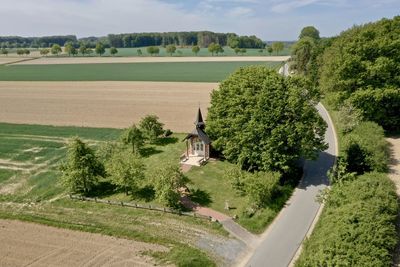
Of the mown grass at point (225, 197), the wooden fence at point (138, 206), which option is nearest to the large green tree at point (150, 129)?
the mown grass at point (225, 197)

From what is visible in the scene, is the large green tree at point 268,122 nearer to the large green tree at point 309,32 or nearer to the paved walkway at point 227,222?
the paved walkway at point 227,222

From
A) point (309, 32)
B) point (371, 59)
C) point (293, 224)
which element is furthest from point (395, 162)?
point (309, 32)

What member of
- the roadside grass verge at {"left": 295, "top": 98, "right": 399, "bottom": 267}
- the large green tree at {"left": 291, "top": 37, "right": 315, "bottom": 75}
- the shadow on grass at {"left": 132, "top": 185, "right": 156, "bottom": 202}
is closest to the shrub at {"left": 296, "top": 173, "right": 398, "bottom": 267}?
the roadside grass verge at {"left": 295, "top": 98, "right": 399, "bottom": 267}

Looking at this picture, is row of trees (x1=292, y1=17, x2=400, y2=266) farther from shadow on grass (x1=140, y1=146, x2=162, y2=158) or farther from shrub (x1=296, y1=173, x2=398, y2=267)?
shadow on grass (x1=140, y1=146, x2=162, y2=158)

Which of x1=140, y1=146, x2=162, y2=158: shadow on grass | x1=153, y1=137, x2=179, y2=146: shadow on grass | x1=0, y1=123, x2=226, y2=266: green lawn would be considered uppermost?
x1=153, y1=137, x2=179, y2=146: shadow on grass

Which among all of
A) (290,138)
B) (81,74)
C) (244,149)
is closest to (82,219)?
(244,149)

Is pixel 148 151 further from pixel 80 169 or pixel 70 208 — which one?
pixel 70 208
